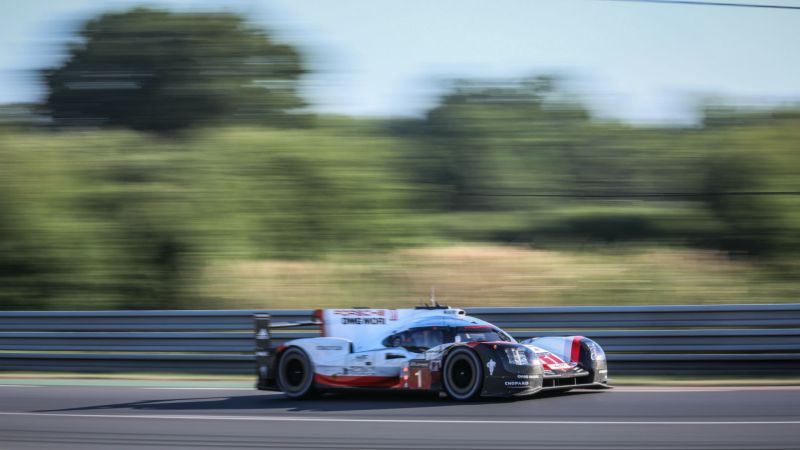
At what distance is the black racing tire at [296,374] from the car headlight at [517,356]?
2772 mm

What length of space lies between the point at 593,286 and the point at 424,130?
35.0 ft

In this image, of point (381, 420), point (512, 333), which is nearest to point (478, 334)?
point (381, 420)

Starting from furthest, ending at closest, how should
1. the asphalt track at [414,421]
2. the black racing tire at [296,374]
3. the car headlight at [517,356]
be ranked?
the black racing tire at [296,374]
the car headlight at [517,356]
the asphalt track at [414,421]

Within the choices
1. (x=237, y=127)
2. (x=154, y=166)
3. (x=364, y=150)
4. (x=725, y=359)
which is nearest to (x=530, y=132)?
(x=364, y=150)

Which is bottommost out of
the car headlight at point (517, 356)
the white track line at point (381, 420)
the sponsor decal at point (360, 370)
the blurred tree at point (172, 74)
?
the white track line at point (381, 420)

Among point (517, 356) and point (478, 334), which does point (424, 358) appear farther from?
point (517, 356)

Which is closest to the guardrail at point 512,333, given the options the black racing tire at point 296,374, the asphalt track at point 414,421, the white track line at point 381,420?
the asphalt track at point 414,421

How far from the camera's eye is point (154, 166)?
20328mm

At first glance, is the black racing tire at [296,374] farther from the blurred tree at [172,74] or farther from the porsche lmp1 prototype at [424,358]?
the blurred tree at [172,74]

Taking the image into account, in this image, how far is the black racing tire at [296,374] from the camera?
454 inches

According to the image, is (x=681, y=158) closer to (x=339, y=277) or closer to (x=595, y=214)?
(x=595, y=214)

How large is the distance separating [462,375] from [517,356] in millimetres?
747

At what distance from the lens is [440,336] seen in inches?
423

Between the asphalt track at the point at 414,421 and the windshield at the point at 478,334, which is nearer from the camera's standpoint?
the asphalt track at the point at 414,421
